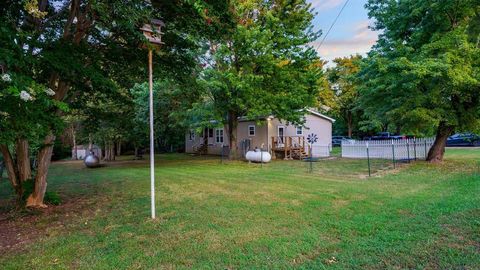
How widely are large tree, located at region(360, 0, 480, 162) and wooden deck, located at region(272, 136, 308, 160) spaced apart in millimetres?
6978

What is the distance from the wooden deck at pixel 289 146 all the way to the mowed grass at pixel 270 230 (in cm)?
1122

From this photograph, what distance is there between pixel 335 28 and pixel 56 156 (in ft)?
72.6

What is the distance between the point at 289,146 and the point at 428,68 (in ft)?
33.7

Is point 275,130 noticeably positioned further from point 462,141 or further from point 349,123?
point 349,123

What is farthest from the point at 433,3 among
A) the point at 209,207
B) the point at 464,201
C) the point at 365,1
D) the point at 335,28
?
the point at 209,207

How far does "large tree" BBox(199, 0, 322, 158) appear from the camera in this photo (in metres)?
14.3

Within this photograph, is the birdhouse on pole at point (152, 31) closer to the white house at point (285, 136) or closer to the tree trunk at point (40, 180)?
the tree trunk at point (40, 180)

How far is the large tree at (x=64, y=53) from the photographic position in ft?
13.3

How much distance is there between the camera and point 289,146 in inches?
773

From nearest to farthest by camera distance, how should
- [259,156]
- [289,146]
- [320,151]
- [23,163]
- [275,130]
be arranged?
[23,163], [259,156], [289,146], [320,151], [275,130]

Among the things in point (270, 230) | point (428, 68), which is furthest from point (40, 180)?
point (428, 68)

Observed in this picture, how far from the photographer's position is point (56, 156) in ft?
Answer: 78.8

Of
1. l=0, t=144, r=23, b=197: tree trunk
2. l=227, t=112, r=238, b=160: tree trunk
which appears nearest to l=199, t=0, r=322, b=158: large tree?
l=227, t=112, r=238, b=160: tree trunk

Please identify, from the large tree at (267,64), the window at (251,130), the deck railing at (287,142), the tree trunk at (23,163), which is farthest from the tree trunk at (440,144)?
the tree trunk at (23,163)
